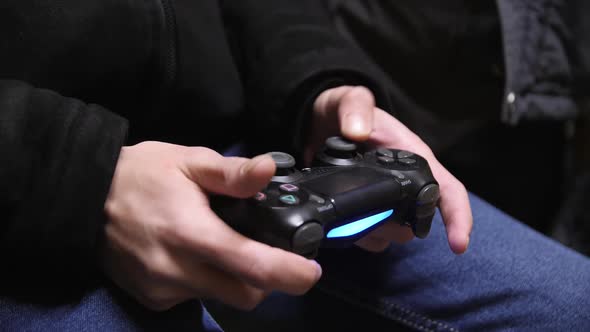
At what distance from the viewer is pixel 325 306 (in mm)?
513

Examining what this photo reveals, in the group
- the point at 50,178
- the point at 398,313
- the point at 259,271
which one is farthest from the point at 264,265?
the point at 398,313

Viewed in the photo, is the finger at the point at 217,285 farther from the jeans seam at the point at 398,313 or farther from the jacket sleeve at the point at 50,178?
the jeans seam at the point at 398,313

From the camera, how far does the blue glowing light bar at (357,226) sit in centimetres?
34

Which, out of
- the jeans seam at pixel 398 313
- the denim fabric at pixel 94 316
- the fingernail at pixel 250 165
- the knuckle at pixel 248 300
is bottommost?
the jeans seam at pixel 398 313

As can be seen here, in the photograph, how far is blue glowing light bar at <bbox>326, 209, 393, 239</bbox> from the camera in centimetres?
34

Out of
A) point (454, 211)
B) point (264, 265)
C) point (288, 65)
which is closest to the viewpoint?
point (264, 265)

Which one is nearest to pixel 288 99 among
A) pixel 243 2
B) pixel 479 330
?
pixel 243 2

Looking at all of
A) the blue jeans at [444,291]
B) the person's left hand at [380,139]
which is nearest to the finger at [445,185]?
the person's left hand at [380,139]

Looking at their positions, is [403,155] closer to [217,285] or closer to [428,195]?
[428,195]

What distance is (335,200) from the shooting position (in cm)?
33

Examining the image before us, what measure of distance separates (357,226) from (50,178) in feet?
0.63

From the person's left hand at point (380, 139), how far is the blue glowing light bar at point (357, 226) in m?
0.04

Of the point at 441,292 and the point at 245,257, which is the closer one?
the point at 245,257

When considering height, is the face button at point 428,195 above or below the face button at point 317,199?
below
